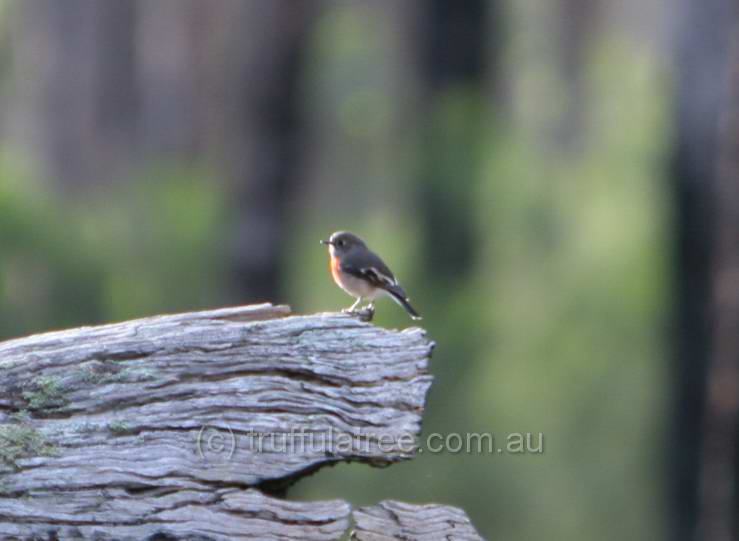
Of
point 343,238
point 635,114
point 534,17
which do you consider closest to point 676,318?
point 635,114

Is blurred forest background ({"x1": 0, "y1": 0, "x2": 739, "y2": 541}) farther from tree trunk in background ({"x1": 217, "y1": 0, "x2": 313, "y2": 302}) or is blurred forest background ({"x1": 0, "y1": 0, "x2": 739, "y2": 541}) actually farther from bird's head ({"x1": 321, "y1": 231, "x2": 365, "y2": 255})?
bird's head ({"x1": 321, "y1": 231, "x2": 365, "y2": 255})

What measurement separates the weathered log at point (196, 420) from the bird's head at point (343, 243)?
3.37m

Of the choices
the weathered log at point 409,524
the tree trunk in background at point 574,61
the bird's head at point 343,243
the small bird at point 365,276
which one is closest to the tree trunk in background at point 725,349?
the bird's head at point 343,243

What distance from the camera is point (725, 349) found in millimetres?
14266

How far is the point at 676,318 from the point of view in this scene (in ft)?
48.8

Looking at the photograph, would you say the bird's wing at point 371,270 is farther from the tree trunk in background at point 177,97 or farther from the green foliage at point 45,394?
the tree trunk in background at point 177,97

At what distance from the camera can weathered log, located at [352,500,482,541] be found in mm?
5102

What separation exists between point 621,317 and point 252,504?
11.0m

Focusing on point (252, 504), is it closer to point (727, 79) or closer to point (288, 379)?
point (288, 379)

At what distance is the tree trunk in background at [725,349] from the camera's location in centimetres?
1381

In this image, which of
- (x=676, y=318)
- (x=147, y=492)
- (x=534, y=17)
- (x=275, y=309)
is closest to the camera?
(x=147, y=492)

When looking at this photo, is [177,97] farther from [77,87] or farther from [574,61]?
[574,61]

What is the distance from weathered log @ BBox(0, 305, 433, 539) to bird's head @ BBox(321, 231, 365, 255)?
3375mm

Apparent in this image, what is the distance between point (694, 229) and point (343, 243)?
651 cm
